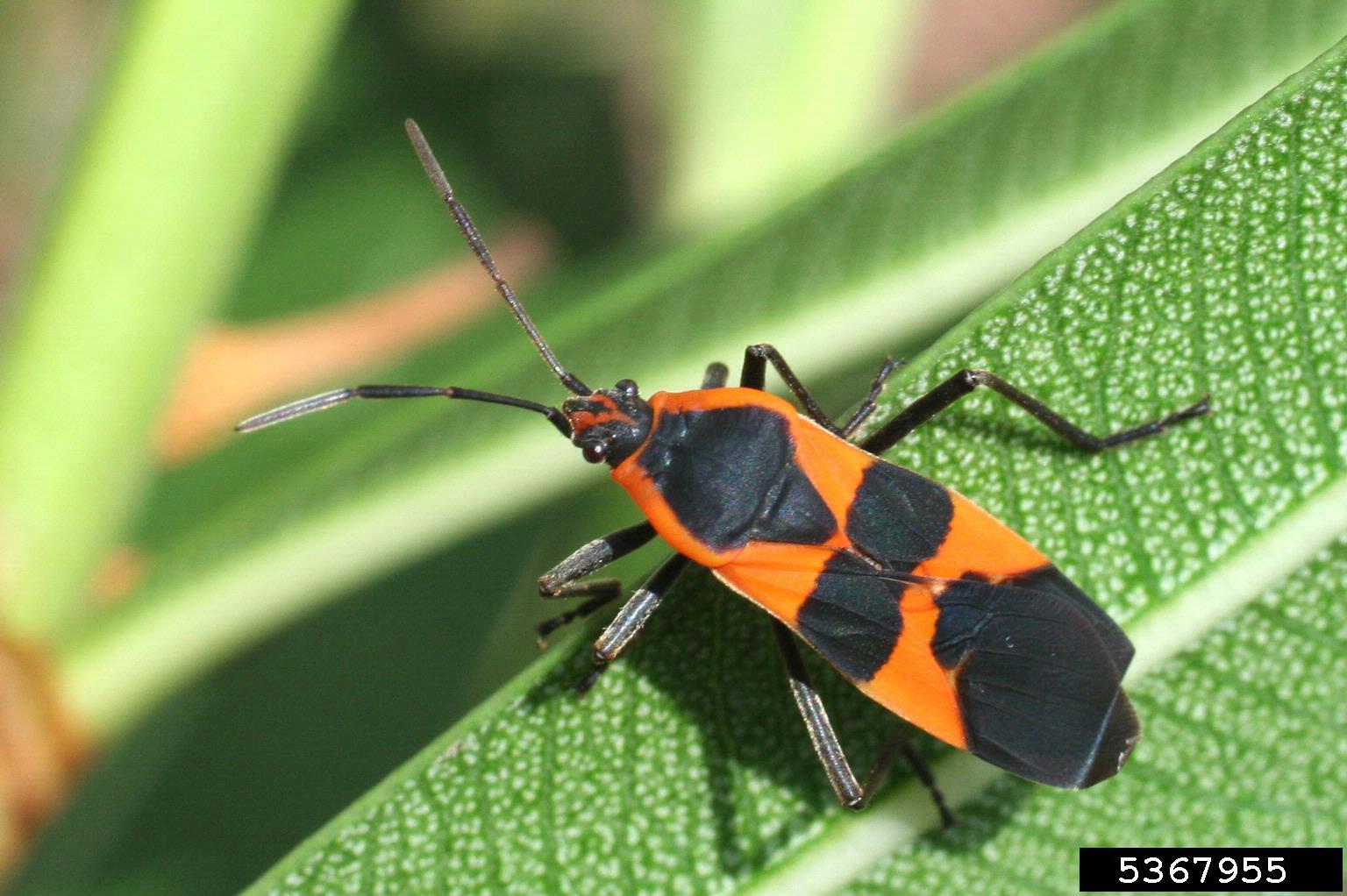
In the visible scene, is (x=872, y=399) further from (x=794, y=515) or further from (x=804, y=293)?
(x=804, y=293)

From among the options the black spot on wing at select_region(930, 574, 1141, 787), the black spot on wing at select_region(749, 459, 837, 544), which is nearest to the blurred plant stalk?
the black spot on wing at select_region(749, 459, 837, 544)

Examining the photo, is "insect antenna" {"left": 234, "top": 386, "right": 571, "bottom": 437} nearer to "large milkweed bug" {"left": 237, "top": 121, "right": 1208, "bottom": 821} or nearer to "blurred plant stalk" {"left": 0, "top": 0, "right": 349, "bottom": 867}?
"large milkweed bug" {"left": 237, "top": 121, "right": 1208, "bottom": 821}

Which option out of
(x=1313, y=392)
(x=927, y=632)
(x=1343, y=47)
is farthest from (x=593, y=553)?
(x=1343, y=47)

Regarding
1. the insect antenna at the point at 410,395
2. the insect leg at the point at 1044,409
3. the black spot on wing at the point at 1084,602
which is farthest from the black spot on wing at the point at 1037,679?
the insect antenna at the point at 410,395

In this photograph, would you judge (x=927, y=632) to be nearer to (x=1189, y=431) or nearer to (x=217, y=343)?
(x=1189, y=431)

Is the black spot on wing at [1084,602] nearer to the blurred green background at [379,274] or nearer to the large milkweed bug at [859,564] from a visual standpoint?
the large milkweed bug at [859,564]

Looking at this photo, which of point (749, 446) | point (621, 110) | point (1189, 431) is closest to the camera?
point (1189, 431)
